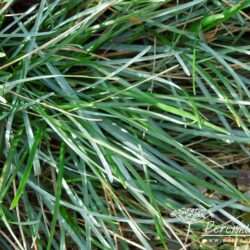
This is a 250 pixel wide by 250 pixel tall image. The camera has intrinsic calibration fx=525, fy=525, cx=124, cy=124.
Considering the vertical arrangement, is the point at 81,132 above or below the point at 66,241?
above

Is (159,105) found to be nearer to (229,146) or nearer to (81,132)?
(81,132)

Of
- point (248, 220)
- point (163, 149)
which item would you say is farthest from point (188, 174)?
point (248, 220)

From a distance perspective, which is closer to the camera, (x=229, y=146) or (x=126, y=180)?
(x=126, y=180)

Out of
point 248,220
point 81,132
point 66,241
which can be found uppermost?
point 81,132

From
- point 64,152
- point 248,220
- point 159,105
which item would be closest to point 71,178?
point 64,152

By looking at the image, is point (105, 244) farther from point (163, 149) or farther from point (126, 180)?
point (163, 149)

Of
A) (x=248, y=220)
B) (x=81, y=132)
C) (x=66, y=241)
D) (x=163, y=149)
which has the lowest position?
(x=248, y=220)
